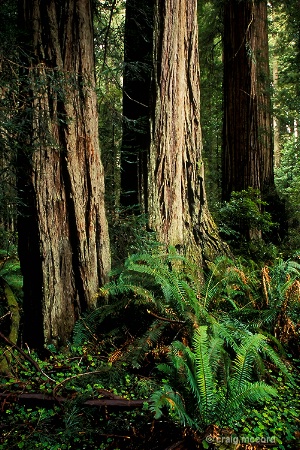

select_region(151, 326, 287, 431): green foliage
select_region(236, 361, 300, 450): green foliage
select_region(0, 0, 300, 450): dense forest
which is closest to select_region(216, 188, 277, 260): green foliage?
select_region(0, 0, 300, 450): dense forest

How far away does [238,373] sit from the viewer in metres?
2.18

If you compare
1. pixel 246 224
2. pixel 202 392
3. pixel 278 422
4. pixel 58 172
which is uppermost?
pixel 58 172

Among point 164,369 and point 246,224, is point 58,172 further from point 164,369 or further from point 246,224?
point 246,224

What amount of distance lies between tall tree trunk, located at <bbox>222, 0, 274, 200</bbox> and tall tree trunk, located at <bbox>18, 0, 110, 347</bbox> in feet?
12.7

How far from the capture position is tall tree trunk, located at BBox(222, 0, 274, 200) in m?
6.57

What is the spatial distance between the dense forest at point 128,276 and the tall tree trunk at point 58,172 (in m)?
0.01

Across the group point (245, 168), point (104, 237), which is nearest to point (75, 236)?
point (104, 237)

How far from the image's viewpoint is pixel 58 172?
3225 millimetres

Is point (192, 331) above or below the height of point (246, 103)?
below

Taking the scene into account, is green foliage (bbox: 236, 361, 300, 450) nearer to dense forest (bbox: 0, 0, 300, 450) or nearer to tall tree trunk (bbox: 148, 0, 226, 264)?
dense forest (bbox: 0, 0, 300, 450)

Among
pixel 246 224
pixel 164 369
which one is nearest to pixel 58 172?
pixel 164 369

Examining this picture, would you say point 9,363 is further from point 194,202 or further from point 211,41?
point 211,41

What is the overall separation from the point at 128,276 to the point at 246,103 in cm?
475

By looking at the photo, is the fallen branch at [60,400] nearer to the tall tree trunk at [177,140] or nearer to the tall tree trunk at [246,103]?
the tall tree trunk at [177,140]
